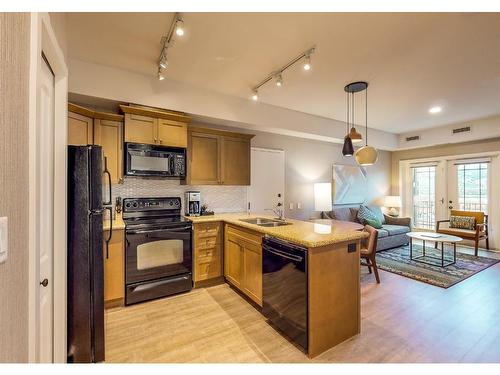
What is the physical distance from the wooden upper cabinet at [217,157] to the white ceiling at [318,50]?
66 cm

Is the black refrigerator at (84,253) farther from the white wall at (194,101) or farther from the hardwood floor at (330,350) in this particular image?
the white wall at (194,101)

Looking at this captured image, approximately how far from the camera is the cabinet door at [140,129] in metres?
2.88

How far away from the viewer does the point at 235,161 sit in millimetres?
3746

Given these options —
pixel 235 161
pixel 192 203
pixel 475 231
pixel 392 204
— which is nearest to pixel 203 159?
pixel 235 161

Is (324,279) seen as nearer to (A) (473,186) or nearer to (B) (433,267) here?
(B) (433,267)

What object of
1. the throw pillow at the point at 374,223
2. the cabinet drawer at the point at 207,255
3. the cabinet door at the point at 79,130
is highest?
the cabinet door at the point at 79,130

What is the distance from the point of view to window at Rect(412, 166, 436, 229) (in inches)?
236

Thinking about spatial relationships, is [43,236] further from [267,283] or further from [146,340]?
[267,283]

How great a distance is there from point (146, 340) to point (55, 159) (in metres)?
1.68

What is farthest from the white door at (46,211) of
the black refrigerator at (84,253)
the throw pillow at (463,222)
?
the throw pillow at (463,222)

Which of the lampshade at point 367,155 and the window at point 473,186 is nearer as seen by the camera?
the lampshade at point 367,155

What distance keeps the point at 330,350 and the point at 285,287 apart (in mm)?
595

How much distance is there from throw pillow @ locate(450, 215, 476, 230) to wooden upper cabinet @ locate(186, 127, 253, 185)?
4676 mm
